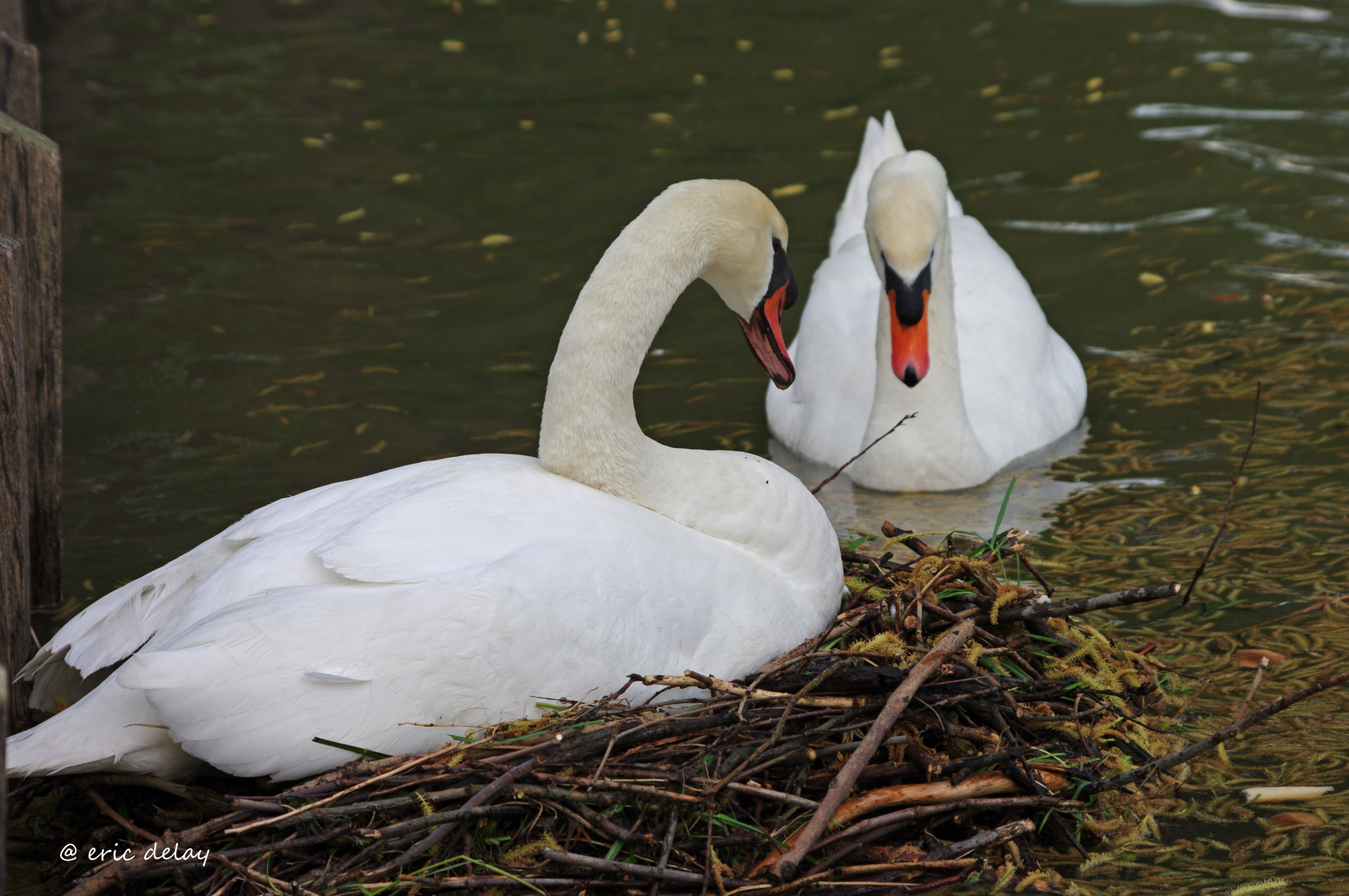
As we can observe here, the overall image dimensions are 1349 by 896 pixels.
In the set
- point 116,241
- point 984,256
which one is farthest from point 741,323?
point 116,241

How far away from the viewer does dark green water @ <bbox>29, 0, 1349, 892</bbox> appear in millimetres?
7172

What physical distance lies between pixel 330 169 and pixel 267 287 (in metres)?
2.40

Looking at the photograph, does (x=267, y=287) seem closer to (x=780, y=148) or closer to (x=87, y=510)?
(x=87, y=510)

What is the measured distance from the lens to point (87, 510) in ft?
23.1

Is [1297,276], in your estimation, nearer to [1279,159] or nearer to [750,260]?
[1279,159]

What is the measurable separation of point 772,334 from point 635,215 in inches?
228

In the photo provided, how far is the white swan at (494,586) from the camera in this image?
12.6 feet

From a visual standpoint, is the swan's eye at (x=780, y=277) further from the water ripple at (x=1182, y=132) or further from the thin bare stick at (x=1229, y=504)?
the water ripple at (x=1182, y=132)


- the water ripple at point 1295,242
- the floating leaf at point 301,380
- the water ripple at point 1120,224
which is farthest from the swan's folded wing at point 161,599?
the water ripple at point 1295,242

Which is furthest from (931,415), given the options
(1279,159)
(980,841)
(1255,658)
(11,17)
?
(1279,159)

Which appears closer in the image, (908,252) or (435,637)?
(435,637)

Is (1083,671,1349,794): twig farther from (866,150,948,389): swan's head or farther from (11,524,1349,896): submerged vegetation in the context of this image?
(866,150,948,389): swan's head

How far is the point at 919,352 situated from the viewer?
668 cm

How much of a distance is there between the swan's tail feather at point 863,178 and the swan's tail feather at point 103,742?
575 cm
